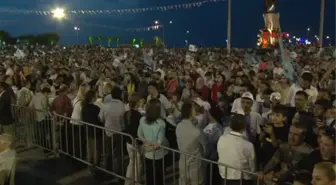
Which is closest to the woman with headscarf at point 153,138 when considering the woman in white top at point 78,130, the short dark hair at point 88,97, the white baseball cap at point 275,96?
the short dark hair at point 88,97

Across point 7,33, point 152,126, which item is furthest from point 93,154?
point 7,33

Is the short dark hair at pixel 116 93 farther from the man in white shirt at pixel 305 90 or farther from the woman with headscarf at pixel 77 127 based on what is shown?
the man in white shirt at pixel 305 90

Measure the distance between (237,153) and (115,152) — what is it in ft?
11.2

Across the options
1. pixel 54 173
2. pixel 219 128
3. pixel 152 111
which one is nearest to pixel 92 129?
pixel 54 173

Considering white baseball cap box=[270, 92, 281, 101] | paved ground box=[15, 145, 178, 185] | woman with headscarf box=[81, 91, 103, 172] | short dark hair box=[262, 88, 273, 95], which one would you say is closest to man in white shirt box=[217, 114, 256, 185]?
paved ground box=[15, 145, 178, 185]

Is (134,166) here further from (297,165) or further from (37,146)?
(37,146)

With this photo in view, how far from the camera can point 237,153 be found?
5023 mm

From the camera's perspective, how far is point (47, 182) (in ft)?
24.9

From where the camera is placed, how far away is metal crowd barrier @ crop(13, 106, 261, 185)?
19.5 ft

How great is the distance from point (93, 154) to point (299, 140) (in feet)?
14.7

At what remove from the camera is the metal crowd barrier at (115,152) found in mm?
5934

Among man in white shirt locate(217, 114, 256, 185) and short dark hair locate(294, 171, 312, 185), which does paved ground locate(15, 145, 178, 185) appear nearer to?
man in white shirt locate(217, 114, 256, 185)

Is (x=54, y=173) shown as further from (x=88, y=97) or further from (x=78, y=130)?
(x=88, y=97)

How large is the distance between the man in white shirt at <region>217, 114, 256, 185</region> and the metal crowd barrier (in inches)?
1.8
